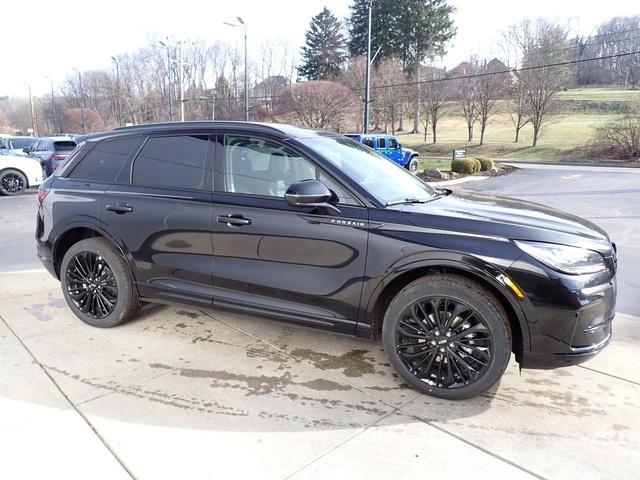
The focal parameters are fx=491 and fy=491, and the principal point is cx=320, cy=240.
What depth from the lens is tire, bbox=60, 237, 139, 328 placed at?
4.00 metres

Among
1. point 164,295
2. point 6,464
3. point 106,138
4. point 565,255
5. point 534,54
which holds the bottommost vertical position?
point 6,464

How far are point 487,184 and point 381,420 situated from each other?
55.8ft

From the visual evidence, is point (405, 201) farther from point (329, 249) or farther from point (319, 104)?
point (319, 104)

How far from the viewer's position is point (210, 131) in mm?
3705

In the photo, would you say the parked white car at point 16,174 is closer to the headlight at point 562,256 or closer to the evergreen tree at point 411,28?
the headlight at point 562,256

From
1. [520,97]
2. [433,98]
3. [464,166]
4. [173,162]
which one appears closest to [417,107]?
[433,98]

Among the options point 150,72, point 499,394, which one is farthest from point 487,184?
point 150,72

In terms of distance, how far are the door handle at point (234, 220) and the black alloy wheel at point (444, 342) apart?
1258 millimetres

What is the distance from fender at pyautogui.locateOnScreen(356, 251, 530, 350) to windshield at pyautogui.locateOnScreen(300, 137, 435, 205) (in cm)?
46

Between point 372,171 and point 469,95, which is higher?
point 469,95

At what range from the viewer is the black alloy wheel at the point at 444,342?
2918 mm

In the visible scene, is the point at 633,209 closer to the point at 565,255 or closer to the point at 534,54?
the point at 565,255

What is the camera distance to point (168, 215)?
370cm

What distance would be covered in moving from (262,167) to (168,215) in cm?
82
